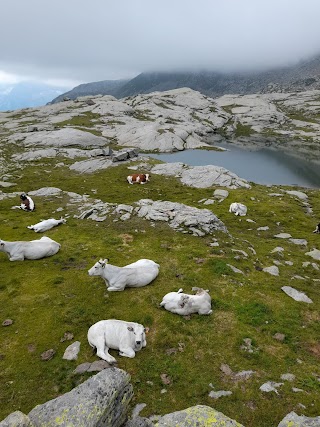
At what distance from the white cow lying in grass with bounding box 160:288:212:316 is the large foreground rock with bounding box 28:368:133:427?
750 centimetres

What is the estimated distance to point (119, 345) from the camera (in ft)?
45.5

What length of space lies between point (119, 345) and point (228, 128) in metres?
182

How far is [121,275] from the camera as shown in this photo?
18172 mm

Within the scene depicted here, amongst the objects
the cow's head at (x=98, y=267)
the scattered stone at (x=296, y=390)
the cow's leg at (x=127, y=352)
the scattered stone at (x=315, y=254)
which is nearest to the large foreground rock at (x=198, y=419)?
the scattered stone at (x=296, y=390)

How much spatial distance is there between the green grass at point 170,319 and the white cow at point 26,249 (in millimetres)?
623

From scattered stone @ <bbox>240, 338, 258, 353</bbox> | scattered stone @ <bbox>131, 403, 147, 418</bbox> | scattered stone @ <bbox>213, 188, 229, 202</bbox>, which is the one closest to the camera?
scattered stone @ <bbox>131, 403, 147, 418</bbox>

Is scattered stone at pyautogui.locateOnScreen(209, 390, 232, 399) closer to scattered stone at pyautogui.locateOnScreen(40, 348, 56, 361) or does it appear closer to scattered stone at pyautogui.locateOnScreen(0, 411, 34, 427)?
scattered stone at pyautogui.locateOnScreen(40, 348, 56, 361)

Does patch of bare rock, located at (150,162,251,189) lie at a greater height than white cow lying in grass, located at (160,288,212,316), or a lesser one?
lesser

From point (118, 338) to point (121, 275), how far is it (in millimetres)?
4644

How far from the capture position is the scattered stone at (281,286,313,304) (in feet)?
60.1

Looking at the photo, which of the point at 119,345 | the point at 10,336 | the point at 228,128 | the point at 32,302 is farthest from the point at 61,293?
the point at 228,128

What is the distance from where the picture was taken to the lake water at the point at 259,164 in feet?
288

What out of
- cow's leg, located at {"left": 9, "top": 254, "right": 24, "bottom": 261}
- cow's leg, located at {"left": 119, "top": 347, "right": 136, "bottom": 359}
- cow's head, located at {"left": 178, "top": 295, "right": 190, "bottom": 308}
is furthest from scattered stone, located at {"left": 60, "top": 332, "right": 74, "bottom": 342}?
cow's leg, located at {"left": 9, "top": 254, "right": 24, "bottom": 261}

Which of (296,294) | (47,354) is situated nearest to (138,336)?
(47,354)
